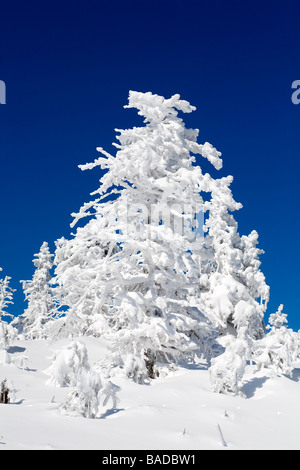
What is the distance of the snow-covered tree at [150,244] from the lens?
13352mm

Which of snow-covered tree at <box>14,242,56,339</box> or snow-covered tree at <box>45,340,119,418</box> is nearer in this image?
snow-covered tree at <box>45,340,119,418</box>

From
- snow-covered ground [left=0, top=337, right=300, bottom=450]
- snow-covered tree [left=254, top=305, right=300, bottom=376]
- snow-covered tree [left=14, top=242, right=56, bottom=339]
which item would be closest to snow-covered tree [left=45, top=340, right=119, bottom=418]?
snow-covered ground [left=0, top=337, right=300, bottom=450]

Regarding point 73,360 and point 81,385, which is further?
point 73,360

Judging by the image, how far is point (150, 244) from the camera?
542 inches

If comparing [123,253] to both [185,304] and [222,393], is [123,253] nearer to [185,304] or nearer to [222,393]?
[185,304]

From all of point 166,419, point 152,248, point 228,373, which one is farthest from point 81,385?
point 152,248

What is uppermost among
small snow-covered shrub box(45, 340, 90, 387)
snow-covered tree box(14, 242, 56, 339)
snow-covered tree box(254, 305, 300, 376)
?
snow-covered tree box(14, 242, 56, 339)

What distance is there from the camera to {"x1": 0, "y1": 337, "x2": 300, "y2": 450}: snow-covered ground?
21.2 ft

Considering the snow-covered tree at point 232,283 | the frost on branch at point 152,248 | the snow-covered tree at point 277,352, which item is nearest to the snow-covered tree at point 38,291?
the snow-covered tree at point 232,283

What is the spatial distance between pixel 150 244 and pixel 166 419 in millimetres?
6632

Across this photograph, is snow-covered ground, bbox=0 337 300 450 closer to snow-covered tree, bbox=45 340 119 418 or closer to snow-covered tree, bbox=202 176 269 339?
snow-covered tree, bbox=45 340 119 418

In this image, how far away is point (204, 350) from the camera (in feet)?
47.7

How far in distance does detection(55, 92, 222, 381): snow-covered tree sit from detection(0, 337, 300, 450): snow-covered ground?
1.63 metres

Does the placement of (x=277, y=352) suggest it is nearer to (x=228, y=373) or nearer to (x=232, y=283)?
(x=228, y=373)
